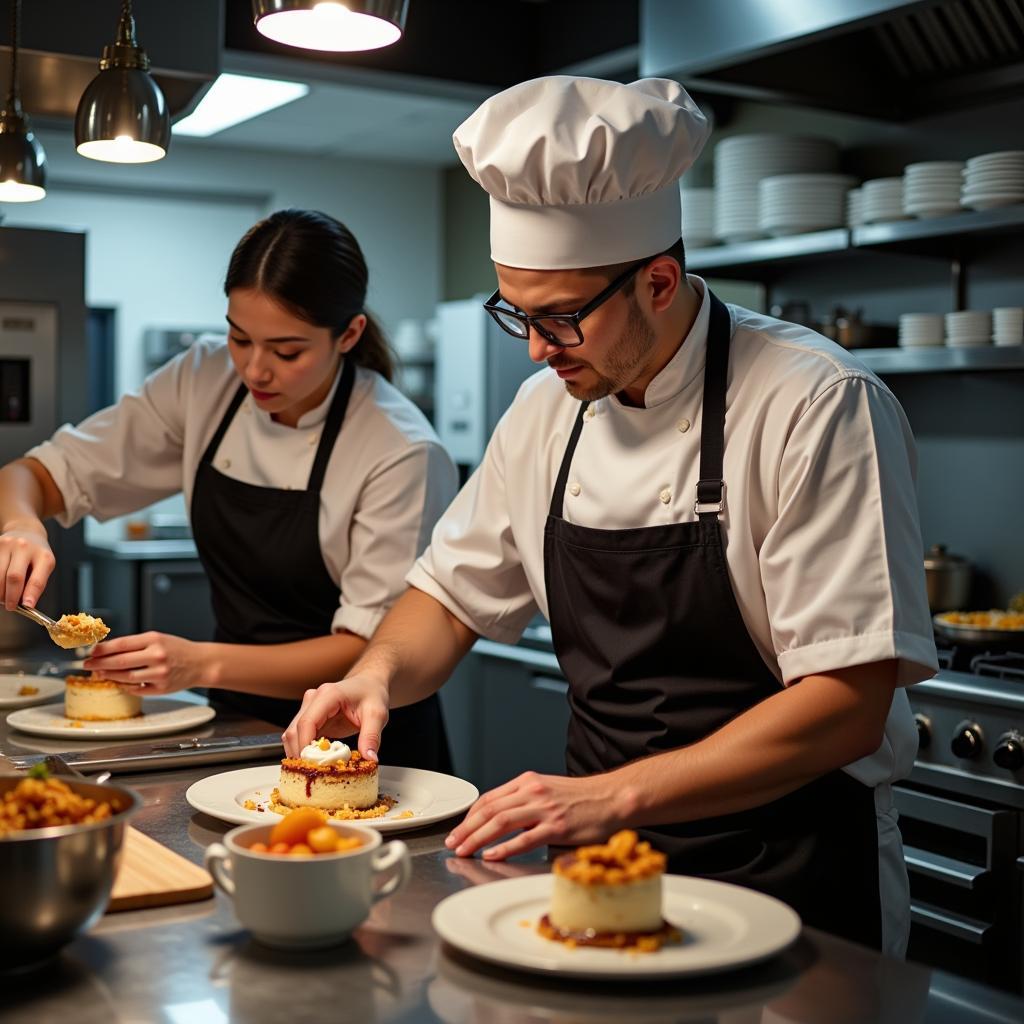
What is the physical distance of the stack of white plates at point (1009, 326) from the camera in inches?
126

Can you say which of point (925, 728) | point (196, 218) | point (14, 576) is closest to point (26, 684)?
point (14, 576)

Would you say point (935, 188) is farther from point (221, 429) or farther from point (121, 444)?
point (121, 444)

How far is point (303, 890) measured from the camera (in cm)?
113

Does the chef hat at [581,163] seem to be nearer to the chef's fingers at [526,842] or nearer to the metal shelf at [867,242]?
the chef's fingers at [526,842]

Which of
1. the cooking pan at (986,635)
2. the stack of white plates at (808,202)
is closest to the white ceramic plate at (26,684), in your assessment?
the cooking pan at (986,635)

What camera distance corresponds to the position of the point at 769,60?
11.5 feet

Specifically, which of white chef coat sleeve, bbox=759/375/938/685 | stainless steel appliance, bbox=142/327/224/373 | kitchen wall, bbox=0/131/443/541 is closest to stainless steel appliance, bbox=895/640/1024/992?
white chef coat sleeve, bbox=759/375/938/685

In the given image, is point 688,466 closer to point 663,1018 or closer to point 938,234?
point 663,1018

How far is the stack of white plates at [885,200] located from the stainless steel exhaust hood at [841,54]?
34cm

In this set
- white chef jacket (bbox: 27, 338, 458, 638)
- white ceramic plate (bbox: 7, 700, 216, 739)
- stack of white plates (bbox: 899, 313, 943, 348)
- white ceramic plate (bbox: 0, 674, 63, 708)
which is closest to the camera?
white ceramic plate (bbox: 7, 700, 216, 739)

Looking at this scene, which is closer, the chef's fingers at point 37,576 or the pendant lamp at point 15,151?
the chef's fingers at point 37,576

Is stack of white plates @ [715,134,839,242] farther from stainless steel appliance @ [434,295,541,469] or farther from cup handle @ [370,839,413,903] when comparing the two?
cup handle @ [370,839,413,903]

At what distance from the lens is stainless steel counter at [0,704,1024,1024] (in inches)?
40.9

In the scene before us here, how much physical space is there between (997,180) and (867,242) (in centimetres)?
36
